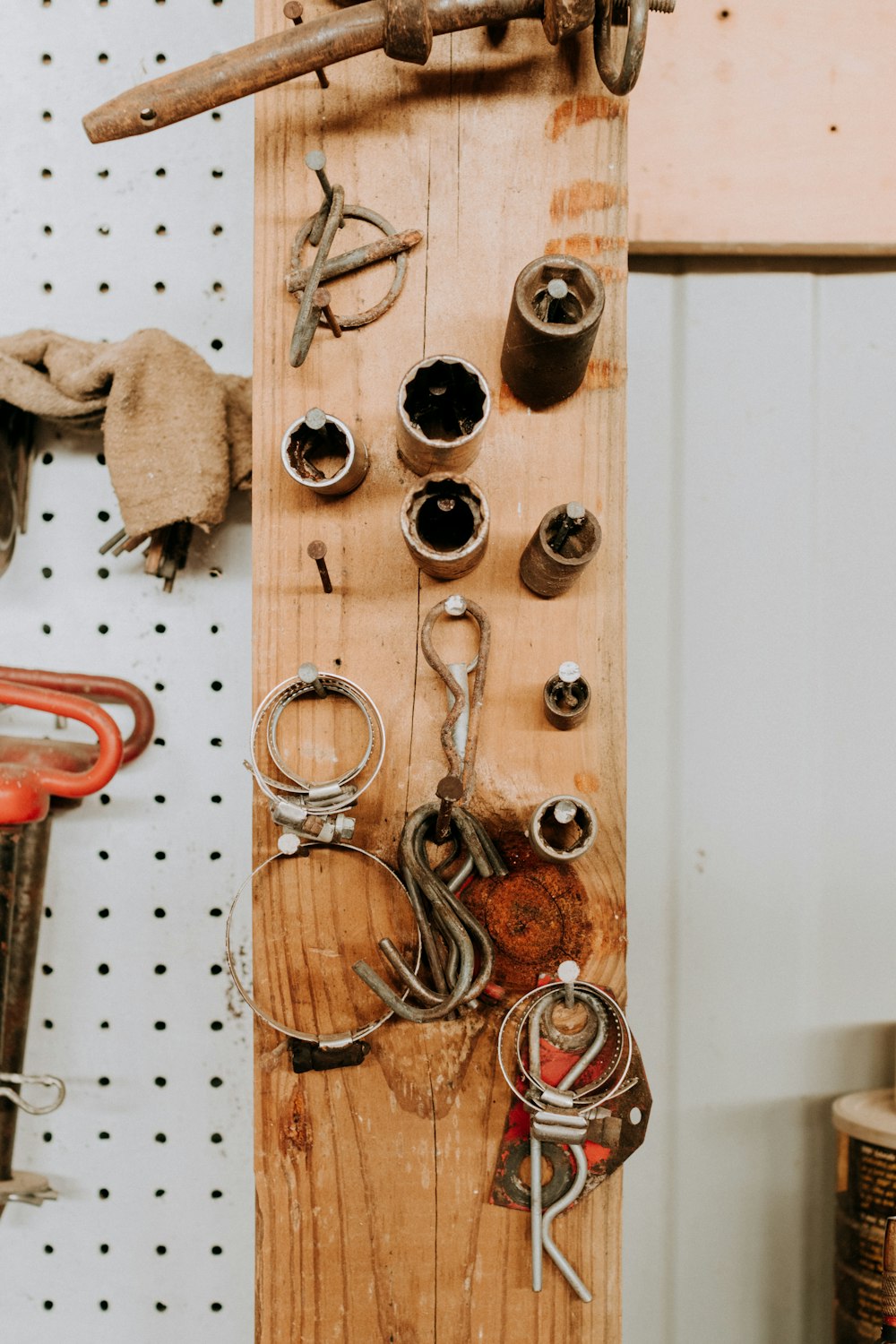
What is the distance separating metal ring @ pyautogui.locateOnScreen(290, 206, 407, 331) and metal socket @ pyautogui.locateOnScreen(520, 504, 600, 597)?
0.24 metres

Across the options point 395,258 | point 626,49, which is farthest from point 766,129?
point 395,258

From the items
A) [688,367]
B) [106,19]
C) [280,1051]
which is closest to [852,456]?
[688,367]

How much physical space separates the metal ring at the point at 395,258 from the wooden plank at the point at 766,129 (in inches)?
15.3

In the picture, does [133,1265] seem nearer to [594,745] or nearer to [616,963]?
[616,963]

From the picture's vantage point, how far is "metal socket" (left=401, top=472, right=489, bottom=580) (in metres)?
0.70

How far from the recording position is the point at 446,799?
69 cm

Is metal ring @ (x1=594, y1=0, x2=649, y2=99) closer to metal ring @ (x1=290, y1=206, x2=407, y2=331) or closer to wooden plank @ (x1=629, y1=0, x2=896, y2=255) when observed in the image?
metal ring @ (x1=290, y1=206, x2=407, y2=331)

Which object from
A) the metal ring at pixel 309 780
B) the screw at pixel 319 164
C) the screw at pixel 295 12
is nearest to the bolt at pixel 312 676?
the metal ring at pixel 309 780

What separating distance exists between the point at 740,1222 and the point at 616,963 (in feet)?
1.85

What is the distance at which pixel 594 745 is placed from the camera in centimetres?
75

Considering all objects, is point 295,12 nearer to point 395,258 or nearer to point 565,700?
point 395,258

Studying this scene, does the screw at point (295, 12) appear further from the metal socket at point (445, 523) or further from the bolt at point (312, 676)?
the bolt at point (312, 676)

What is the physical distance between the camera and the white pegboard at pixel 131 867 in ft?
3.33

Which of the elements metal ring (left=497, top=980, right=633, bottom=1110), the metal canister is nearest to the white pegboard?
metal ring (left=497, top=980, right=633, bottom=1110)
